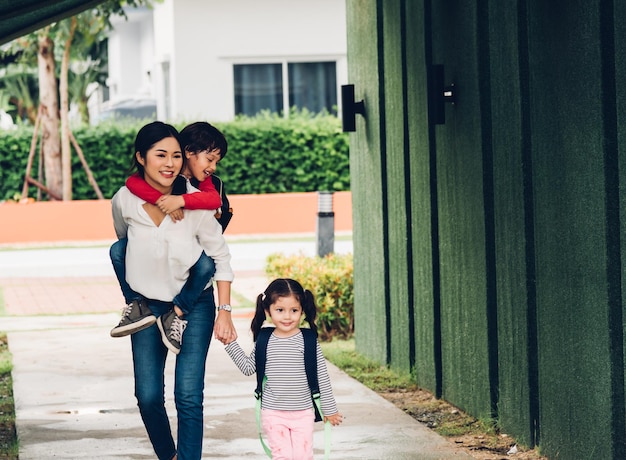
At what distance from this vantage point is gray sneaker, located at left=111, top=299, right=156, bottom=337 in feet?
17.3

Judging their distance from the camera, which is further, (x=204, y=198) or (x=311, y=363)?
(x=204, y=198)

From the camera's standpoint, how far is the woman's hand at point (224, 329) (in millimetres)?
5254

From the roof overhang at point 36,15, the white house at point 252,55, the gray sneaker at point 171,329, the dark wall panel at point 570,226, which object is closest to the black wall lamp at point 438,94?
the dark wall panel at point 570,226

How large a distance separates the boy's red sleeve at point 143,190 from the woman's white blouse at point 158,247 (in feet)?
0.10

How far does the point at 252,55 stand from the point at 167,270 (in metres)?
20.5

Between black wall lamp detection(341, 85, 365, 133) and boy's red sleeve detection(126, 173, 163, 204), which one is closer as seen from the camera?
boy's red sleeve detection(126, 173, 163, 204)

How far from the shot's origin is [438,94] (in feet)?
24.3

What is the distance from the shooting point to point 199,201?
526cm

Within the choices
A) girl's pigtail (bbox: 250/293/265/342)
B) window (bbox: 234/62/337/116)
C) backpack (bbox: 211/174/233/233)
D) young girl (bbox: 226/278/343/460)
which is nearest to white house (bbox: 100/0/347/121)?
window (bbox: 234/62/337/116)

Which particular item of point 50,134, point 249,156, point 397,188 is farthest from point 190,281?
point 50,134

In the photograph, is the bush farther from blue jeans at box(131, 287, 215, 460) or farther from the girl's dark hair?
the girl's dark hair

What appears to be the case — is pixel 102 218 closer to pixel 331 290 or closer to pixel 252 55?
pixel 252 55

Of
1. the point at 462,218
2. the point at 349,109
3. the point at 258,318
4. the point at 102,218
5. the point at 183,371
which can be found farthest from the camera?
the point at 102,218

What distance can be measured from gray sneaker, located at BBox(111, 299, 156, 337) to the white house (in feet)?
65.1
